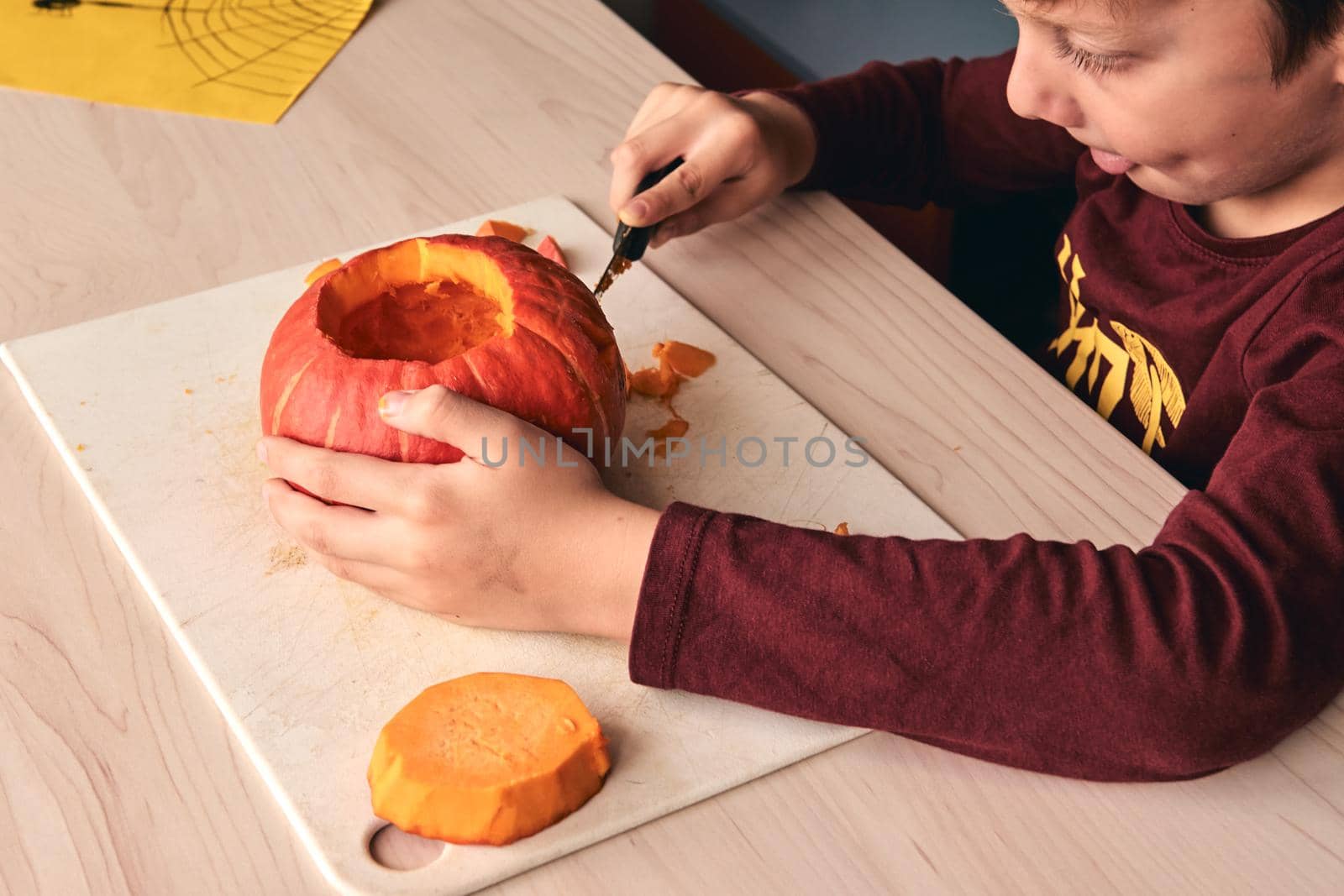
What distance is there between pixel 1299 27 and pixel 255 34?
986mm

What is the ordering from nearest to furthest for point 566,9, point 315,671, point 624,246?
point 315,671 → point 624,246 → point 566,9

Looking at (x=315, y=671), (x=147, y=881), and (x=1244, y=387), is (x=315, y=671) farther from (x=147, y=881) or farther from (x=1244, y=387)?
(x=1244, y=387)

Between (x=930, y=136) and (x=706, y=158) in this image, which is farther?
(x=930, y=136)

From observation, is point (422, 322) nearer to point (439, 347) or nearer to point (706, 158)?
point (439, 347)

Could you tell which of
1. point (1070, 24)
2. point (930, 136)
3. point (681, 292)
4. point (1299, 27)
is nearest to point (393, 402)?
point (681, 292)

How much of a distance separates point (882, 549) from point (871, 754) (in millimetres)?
115

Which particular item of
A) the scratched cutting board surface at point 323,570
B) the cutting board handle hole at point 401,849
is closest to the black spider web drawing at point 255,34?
the scratched cutting board surface at point 323,570

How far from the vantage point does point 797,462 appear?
864mm

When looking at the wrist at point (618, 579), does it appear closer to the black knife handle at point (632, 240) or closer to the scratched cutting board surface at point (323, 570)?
the scratched cutting board surface at point (323, 570)

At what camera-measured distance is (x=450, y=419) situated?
27.8 inches

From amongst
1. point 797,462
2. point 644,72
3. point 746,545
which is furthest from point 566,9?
point 746,545

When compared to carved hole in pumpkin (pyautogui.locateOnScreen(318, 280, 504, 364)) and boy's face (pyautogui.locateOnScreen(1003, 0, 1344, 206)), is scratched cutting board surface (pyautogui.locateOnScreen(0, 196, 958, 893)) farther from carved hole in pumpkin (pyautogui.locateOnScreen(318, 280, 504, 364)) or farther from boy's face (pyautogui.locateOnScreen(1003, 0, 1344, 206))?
boy's face (pyautogui.locateOnScreen(1003, 0, 1344, 206))

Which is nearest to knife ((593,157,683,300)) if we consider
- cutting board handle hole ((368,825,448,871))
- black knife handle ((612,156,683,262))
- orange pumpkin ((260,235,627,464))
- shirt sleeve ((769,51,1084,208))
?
black knife handle ((612,156,683,262))

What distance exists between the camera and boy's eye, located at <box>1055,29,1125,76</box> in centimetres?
80
